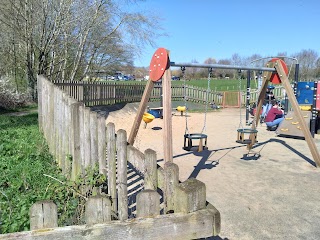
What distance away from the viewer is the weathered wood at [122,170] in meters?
2.43

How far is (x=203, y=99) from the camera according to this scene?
72.8 feet

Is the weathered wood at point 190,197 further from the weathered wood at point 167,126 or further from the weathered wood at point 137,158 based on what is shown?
the weathered wood at point 167,126

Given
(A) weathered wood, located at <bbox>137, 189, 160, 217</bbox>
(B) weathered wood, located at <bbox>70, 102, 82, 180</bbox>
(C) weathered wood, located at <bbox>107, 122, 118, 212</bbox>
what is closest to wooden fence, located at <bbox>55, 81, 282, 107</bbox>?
(B) weathered wood, located at <bbox>70, 102, 82, 180</bbox>

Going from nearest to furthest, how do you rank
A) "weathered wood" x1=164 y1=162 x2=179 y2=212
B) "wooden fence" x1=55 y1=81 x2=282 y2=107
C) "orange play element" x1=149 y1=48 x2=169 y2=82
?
1. "weathered wood" x1=164 y1=162 x2=179 y2=212
2. "orange play element" x1=149 y1=48 x2=169 y2=82
3. "wooden fence" x1=55 y1=81 x2=282 y2=107

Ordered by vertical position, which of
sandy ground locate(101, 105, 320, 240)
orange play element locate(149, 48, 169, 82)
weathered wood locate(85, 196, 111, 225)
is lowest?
sandy ground locate(101, 105, 320, 240)

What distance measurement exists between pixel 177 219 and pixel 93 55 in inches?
770

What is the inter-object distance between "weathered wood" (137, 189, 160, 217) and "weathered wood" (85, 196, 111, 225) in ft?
0.51

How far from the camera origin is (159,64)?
448 centimetres

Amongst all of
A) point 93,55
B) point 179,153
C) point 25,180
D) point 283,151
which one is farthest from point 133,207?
point 93,55

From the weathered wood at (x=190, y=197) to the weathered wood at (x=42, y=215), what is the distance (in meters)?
0.59

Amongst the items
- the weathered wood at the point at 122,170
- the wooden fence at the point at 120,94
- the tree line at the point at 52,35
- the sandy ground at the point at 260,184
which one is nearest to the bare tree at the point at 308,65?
the wooden fence at the point at 120,94

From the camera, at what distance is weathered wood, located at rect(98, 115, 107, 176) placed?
2.71 metres

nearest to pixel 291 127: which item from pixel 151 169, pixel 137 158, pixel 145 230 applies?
pixel 137 158

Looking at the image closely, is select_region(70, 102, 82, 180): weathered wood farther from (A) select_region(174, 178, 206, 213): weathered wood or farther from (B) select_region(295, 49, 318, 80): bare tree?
(B) select_region(295, 49, 318, 80): bare tree
